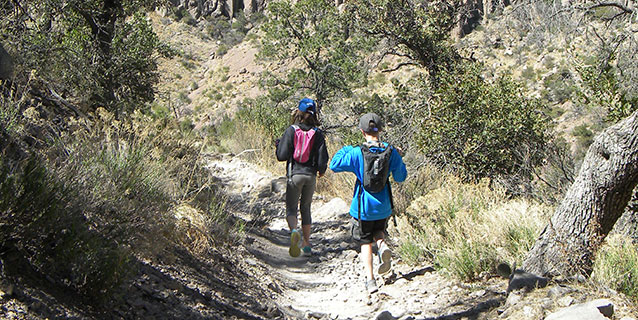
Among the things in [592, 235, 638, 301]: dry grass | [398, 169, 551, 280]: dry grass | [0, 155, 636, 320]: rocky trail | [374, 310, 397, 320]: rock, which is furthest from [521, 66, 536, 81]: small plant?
[374, 310, 397, 320]: rock

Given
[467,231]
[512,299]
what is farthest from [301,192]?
[512,299]

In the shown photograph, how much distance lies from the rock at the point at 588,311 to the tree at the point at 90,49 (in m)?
5.75

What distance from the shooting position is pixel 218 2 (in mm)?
55469

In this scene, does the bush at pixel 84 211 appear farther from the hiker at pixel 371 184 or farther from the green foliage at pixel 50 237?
the hiker at pixel 371 184

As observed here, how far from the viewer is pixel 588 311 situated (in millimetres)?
3398

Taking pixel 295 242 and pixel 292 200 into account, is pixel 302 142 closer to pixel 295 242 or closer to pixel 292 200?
pixel 292 200

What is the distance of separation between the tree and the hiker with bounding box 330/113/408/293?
12.5ft

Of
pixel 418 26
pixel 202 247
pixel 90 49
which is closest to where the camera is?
pixel 202 247

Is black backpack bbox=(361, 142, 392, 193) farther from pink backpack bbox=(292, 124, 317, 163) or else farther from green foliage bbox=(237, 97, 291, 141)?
green foliage bbox=(237, 97, 291, 141)

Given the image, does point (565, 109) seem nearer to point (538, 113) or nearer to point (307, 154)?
point (538, 113)

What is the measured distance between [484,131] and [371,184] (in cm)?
466

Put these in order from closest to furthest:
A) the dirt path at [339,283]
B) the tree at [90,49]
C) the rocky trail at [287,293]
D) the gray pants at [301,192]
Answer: the rocky trail at [287,293] < the dirt path at [339,283] < the gray pants at [301,192] < the tree at [90,49]

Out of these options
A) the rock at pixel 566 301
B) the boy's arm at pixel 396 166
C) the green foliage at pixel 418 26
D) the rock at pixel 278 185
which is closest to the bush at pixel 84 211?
the boy's arm at pixel 396 166

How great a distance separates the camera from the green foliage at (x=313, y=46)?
1522 cm
